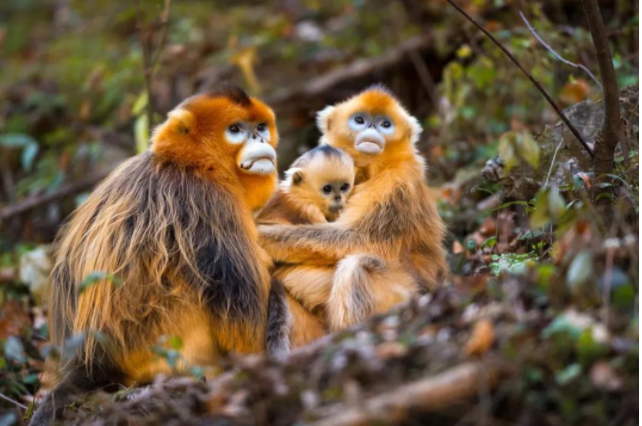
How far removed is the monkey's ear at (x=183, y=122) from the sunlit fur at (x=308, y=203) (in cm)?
72

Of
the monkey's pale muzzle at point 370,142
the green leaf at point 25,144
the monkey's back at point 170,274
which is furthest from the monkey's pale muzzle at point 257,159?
the green leaf at point 25,144

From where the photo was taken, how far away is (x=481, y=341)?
2713 millimetres

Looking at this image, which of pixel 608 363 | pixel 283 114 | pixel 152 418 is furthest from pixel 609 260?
pixel 283 114

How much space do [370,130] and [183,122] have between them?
1.09 metres

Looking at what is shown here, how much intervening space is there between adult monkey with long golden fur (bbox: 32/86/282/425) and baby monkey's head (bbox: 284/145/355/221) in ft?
1.33

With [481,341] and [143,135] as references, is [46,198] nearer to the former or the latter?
[143,135]

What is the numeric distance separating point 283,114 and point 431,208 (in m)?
3.95

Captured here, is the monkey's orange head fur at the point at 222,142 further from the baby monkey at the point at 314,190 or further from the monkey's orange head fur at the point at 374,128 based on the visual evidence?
the monkey's orange head fur at the point at 374,128

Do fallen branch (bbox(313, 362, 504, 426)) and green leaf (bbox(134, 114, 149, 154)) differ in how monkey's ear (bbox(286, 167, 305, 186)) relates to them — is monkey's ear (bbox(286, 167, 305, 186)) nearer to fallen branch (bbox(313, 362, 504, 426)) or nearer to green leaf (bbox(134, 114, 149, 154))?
fallen branch (bbox(313, 362, 504, 426))

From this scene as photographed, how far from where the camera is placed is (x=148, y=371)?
4.04 metres

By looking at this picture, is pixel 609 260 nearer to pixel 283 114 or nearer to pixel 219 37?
pixel 283 114

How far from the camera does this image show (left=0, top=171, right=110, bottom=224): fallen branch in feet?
24.8

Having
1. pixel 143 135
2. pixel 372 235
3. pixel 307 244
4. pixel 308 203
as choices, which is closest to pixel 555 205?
pixel 372 235

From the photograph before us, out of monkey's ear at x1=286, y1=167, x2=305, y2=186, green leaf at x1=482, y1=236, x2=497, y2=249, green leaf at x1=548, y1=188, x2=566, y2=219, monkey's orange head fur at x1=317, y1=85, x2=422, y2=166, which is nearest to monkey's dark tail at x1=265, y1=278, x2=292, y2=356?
monkey's ear at x1=286, y1=167, x2=305, y2=186
